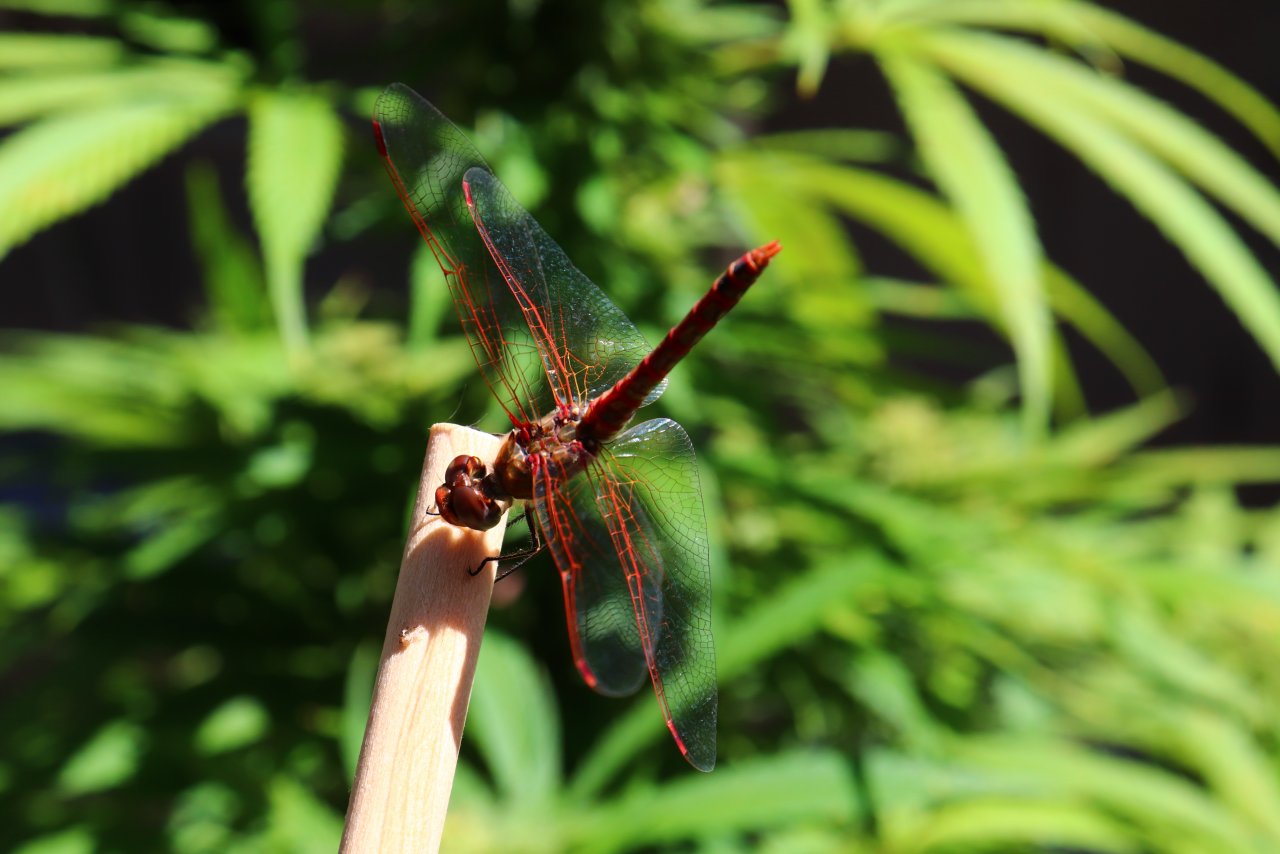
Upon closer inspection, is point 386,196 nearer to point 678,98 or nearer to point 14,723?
point 678,98

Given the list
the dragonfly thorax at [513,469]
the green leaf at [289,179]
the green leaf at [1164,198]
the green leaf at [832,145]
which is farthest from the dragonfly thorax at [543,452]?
the green leaf at [832,145]

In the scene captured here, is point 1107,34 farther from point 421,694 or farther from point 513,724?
point 421,694

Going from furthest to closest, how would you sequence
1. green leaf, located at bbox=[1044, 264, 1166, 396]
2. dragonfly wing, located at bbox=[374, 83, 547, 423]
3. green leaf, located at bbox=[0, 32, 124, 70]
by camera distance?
green leaf, located at bbox=[1044, 264, 1166, 396] < green leaf, located at bbox=[0, 32, 124, 70] < dragonfly wing, located at bbox=[374, 83, 547, 423]

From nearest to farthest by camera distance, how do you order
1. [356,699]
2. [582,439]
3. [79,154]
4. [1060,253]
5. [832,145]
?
[582,439], [79,154], [356,699], [832,145], [1060,253]

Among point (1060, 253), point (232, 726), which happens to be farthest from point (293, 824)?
point (1060, 253)

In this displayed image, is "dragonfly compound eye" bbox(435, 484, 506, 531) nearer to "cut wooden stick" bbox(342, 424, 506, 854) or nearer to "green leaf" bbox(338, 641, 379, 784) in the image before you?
"cut wooden stick" bbox(342, 424, 506, 854)

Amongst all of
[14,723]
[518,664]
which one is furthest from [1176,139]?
[14,723]

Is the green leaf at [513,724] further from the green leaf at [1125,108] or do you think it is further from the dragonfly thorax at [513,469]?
the green leaf at [1125,108]

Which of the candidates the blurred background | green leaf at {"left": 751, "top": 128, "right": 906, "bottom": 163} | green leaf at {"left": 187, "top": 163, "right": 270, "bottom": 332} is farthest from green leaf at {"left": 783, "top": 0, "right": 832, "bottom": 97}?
green leaf at {"left": 187, "top": 163, "right": 270, "bottom": 332}
